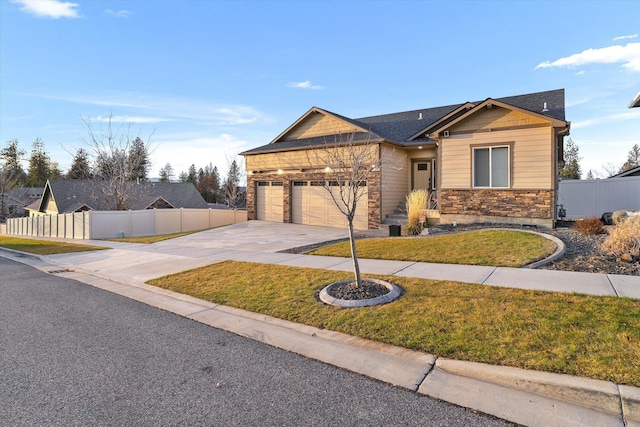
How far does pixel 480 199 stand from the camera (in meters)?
12.7

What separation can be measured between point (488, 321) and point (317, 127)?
17017 mm

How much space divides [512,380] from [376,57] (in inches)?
686

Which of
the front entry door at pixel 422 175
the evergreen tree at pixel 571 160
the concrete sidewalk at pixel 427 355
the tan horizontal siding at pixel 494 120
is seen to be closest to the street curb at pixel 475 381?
the concrete sidewalk at pixel 427 355

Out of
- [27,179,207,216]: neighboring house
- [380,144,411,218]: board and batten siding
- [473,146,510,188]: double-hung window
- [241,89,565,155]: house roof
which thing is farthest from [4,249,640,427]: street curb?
[27,179,207,216]: neighboring house

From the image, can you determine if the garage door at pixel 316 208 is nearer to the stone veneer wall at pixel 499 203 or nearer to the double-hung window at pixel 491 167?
the stone veneer wall at pixel 499 203

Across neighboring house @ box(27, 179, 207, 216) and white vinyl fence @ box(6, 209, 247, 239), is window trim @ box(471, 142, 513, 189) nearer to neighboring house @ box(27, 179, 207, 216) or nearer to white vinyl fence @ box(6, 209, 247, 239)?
white vinyl fence @ box(6, 209, 247, 239)

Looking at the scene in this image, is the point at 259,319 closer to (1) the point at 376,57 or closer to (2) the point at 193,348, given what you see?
(2) the point at 193,348

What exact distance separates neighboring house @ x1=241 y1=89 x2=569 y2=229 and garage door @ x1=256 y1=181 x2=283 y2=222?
12 cm

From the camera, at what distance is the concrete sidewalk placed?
2.63 metres

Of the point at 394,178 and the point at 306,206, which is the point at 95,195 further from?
the point at 394,178

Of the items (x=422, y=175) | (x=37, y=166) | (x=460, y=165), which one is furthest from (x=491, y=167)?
(x=37, y=166)

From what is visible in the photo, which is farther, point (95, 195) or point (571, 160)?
point (571, 160)

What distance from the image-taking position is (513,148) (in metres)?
12.0

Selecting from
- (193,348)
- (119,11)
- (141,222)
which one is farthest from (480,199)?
(141,222)
